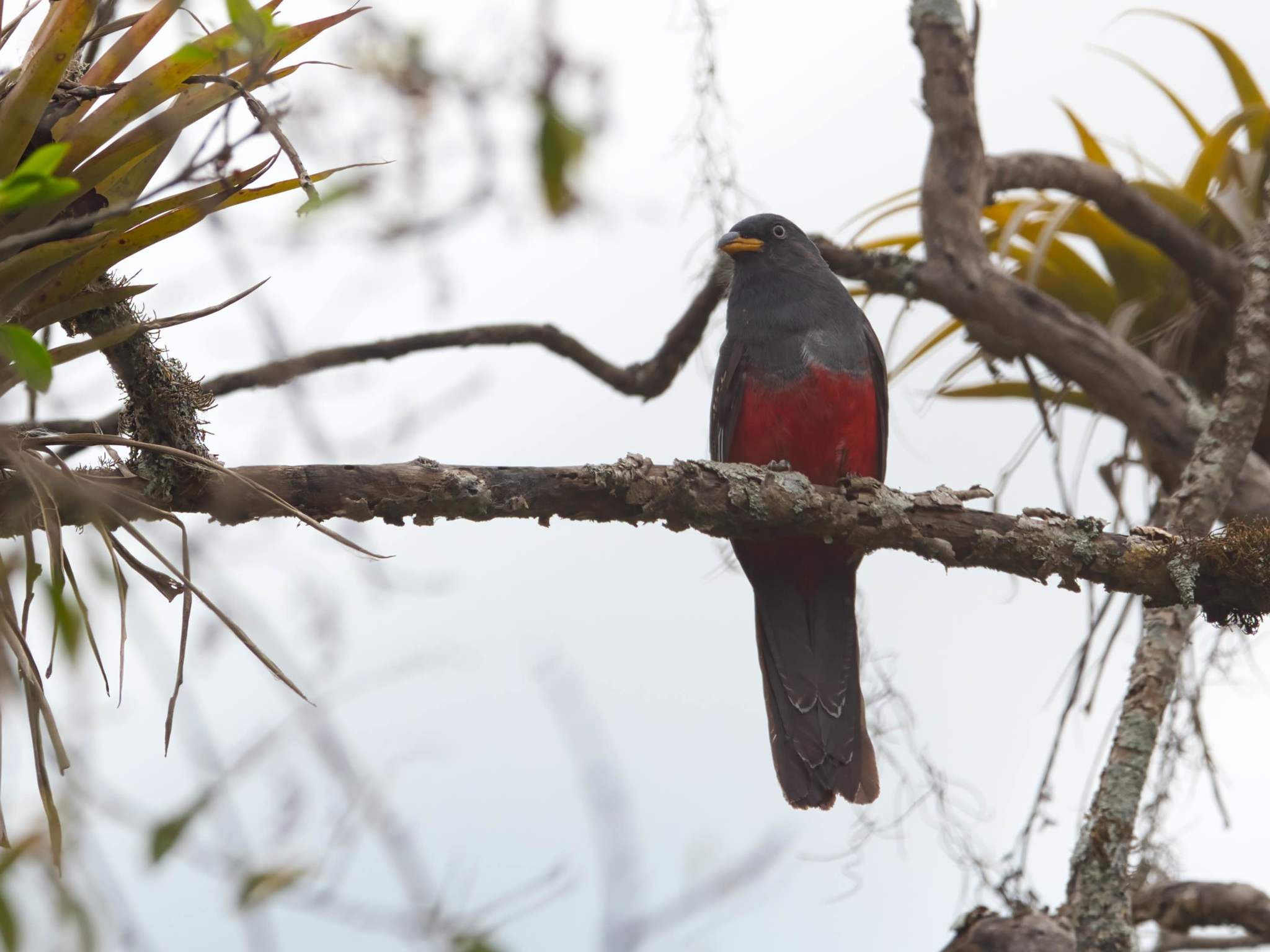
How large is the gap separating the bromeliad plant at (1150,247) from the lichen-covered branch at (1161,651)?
2.53 ft

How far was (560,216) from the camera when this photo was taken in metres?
1.26

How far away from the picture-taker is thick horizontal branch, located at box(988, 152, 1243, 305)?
14.1 ft

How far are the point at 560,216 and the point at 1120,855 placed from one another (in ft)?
8.03

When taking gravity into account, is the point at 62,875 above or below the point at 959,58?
below

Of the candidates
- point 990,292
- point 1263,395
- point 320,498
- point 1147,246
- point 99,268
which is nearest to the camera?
point 99,268

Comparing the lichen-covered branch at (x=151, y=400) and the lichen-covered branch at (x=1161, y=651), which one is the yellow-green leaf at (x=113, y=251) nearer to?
the lichen-covered branch at (x=151, y=400)

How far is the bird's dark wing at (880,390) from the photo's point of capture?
413 centimetres

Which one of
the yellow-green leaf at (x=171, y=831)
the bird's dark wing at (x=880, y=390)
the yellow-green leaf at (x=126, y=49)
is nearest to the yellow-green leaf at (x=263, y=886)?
the yellow-green leaf at (x=171, y=831)

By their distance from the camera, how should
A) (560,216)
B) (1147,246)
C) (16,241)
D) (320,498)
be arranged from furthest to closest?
(1147,246)
(320,498)
(16,241)
(560,216)

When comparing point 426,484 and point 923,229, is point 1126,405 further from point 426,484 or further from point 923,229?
point 426,484

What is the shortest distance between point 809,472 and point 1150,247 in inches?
73.1

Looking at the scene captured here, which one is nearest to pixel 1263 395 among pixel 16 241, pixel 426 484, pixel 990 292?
pixel 990 292

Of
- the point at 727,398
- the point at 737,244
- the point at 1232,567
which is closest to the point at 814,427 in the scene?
the point at 727,398

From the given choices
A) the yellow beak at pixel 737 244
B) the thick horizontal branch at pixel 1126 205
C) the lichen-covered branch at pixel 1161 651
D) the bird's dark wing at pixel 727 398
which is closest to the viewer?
the lichen-covered branch at pixel 1161 651
